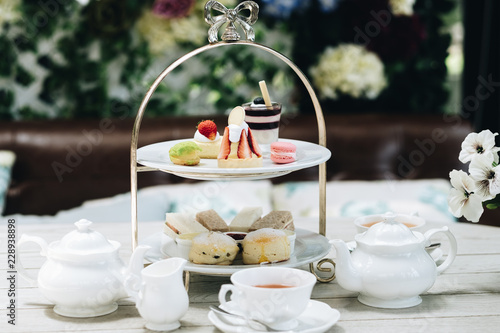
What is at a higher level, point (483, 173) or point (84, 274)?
point (483, 173)

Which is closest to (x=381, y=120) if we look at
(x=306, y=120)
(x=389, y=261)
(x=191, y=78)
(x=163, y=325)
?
(x=306, y=120)

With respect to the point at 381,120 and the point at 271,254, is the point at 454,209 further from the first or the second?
the point at 381,120

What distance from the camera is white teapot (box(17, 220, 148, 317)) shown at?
4.50 feet

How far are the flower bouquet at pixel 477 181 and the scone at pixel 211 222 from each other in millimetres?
549

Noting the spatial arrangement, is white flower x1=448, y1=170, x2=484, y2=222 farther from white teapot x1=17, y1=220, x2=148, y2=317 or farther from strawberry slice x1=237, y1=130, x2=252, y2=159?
white teapot x1=17, y1=220, x2=148, y2=317

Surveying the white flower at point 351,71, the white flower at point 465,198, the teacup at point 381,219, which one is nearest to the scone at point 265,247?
the teacup at point 381,219

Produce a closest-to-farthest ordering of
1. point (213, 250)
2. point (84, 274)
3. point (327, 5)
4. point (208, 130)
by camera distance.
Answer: point (84, 274) → point (213, 250) → point (208, 130) → point (327, 5)

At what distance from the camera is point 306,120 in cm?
358

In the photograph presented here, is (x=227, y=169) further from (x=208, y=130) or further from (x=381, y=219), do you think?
(x=381, y=219)

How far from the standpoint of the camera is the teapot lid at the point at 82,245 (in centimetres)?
139

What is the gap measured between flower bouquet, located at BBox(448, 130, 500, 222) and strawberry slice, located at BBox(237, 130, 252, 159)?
1.53ft

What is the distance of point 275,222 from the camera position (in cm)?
171

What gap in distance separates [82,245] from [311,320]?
1.59ft


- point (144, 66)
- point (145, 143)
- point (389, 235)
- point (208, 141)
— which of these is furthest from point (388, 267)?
point (144, 66)
